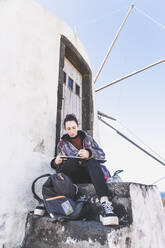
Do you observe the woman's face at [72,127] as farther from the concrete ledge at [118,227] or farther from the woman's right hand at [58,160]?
the concrete ledge at [118,227]

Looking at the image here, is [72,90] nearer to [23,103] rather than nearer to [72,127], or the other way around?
[23,103]

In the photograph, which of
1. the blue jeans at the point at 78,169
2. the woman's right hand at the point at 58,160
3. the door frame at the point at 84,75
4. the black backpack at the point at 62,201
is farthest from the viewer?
the door frame at the point at 84,75

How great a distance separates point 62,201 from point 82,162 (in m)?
0.51

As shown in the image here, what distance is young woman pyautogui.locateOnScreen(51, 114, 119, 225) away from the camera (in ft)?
5.37

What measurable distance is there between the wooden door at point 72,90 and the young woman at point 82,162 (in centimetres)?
123

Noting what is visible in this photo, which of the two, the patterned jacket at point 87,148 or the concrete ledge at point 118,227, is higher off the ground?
the patterned jacket at point 87,148

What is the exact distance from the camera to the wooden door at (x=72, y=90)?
3.62m

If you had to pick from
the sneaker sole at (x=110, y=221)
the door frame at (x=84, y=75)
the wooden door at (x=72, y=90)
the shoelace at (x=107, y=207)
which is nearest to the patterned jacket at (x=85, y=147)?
the shoelace at (x=107, y=207)

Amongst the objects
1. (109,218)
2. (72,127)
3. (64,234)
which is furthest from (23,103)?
(109,218)

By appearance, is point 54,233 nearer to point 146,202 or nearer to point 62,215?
point 62,215

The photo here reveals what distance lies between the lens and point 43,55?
9.70 ft

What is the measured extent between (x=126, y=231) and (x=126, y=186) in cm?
36

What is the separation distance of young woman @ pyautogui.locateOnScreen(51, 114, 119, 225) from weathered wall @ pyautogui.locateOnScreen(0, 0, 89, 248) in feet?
1.30

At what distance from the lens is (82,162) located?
2.04 metres
